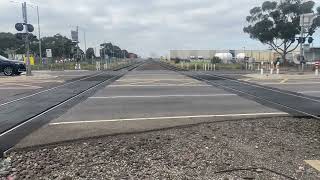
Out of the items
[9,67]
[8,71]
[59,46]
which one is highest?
[59,46]

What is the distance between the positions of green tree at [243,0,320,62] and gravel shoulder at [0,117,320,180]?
213 feet

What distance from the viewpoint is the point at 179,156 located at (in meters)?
7.39

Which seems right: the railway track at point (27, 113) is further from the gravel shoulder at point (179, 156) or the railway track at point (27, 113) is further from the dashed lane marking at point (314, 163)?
the dashed lane marking at point (314, 163)

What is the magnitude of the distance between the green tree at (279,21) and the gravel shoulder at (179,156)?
65.1 meters

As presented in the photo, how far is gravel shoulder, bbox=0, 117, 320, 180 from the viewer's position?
6.55 meters

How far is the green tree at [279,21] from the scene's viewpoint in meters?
72.0

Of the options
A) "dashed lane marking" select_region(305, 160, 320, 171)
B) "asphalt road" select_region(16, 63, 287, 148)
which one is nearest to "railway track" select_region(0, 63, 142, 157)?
"asphalt road" select_region(16, 63, 287, 148)

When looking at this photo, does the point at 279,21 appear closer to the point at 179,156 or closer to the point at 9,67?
the point at 9,67

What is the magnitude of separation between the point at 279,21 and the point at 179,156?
227 ft

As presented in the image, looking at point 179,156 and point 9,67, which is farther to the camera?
point 9,67

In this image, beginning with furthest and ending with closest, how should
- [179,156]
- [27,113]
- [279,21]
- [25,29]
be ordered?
[279,21], [25,29], [27,113], [179,156]

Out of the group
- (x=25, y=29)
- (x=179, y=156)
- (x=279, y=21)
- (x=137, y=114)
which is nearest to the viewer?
(x=179, y=156)

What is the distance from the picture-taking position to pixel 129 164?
6.95 metres

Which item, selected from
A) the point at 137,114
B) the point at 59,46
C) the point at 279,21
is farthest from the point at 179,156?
the point at 59,46
